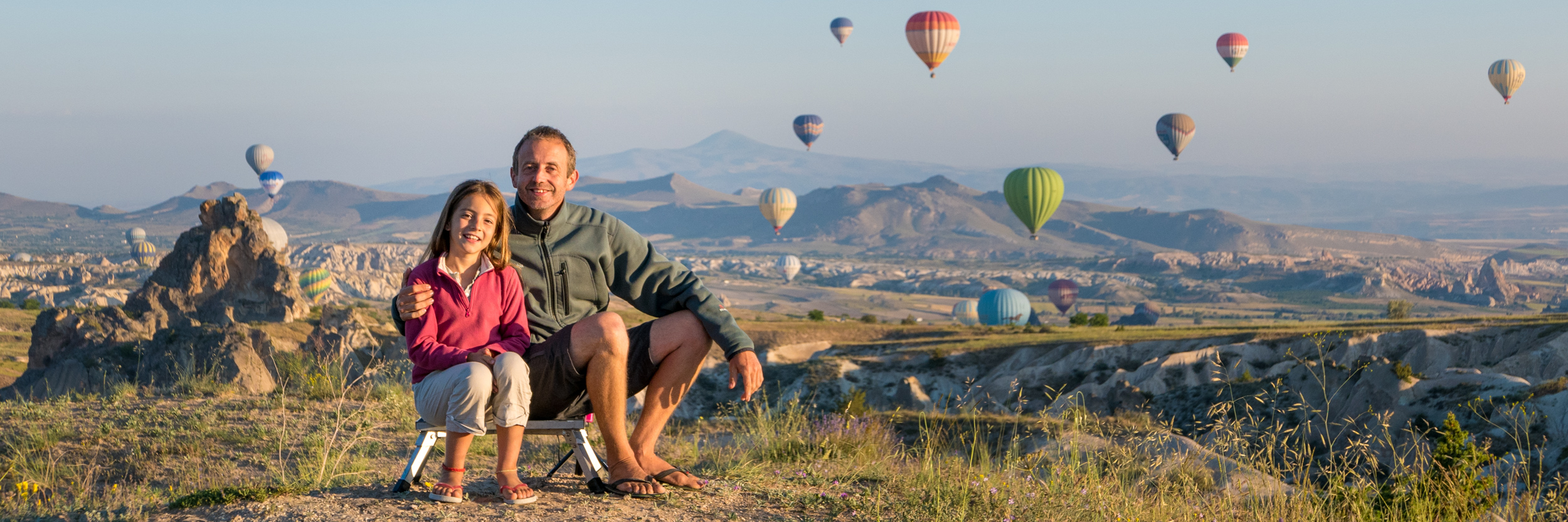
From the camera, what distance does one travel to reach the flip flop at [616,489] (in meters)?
5.30

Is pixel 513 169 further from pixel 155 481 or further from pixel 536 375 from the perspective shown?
pixel 155 481

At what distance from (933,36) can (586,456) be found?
84.3 metres

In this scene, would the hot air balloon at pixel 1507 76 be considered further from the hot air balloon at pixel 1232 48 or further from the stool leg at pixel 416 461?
the stool leg at pixel 416 461

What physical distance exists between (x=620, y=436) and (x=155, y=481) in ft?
12.0

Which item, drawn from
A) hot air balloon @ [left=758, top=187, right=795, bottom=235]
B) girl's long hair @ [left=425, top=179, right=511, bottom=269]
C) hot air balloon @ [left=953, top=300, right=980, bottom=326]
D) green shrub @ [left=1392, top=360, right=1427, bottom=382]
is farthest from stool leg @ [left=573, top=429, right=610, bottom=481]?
hot air balloon @ [left=953, top=300, right=980, bottom=326]

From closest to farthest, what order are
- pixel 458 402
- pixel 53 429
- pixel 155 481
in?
pixel 458 402 → pixel 155 481 → pixel 53 429

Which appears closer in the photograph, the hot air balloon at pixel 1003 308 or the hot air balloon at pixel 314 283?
the hot air balloon at pixel 314 283

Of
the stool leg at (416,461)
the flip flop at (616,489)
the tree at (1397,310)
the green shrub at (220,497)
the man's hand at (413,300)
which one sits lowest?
the tree at (1397,310)

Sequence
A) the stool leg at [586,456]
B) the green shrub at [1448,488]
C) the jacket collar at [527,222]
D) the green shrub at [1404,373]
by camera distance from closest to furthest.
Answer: the stool leg at [586,456]
the jacket collar at [527,222]
the green shrub at [1448,488]
the green shrub at [1404,373]

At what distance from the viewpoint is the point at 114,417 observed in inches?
348

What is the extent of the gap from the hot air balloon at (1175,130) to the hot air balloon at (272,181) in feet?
445

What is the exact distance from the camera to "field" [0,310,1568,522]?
16.6 ft

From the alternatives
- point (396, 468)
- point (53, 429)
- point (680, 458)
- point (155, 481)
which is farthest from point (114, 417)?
point (680, 458)

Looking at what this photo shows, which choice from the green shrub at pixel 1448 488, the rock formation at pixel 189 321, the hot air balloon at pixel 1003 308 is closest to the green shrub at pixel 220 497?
the green shrub at pixel 1448 488
